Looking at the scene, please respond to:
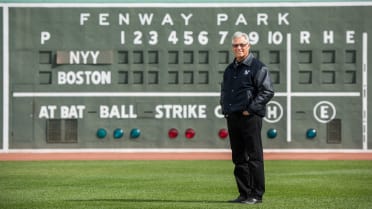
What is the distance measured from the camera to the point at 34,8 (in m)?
25.4

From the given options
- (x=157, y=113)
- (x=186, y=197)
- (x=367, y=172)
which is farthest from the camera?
(x=157, y=113)

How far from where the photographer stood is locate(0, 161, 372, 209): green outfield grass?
1120 centimetres

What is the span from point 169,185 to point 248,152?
11.3 feet

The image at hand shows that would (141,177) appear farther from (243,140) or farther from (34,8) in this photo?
(34,8)

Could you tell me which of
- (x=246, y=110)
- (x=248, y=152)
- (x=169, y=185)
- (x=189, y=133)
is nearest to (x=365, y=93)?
(x=189, y=133)

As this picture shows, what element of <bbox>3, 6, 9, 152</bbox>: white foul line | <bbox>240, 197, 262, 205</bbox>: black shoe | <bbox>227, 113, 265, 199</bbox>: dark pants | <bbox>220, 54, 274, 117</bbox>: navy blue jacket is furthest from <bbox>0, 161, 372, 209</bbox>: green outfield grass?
<bbox>3, 6, 9, 152</bbox>: white foul line

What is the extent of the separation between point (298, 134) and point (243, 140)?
14455mm

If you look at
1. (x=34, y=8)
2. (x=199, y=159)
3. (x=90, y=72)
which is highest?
(x=34, y=8)

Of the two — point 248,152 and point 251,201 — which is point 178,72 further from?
point 251,201

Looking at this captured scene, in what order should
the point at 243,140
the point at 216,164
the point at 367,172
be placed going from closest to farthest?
1. the point at 243,140
2. the point at 367,172
3. the point at 216,164

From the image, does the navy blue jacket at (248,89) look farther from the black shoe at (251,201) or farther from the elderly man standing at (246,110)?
the black shoe at (251,201)

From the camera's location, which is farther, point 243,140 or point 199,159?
point 199,159

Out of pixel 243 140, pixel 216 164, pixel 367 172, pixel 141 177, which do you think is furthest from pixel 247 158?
pixel 216 164

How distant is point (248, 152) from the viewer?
1110 cm
